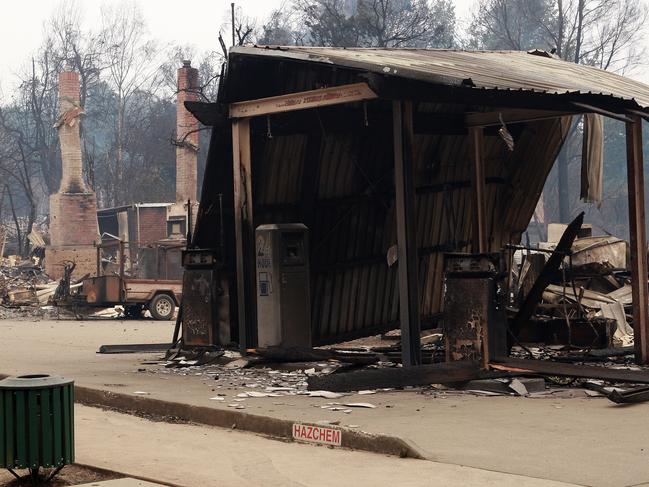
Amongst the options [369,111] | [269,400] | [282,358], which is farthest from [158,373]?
[369,111]

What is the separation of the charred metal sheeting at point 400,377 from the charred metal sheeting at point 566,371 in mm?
251

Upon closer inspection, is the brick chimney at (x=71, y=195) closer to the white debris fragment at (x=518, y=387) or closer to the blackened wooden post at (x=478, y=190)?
the blackened wooden post at (x=478, y=190)

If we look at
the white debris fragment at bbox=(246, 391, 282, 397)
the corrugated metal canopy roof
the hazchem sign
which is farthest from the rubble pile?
the hazchem sign

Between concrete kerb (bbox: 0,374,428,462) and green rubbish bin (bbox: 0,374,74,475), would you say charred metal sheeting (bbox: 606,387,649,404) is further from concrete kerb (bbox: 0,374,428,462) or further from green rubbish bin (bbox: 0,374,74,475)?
green rubbish bin (bbox: 0,374,74,475)

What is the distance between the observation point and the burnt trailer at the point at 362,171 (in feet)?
46.8

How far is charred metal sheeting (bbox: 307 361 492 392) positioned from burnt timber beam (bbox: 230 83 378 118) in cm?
332

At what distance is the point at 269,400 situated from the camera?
37.1 feet

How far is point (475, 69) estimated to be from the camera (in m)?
14.0

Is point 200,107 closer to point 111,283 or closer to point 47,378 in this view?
point 47,378

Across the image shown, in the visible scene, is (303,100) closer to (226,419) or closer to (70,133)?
(226,419)

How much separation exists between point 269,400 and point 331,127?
18.4ft

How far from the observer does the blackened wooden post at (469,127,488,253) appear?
1650 centimetres

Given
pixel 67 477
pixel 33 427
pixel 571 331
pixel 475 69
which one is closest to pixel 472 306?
pixel 475 69

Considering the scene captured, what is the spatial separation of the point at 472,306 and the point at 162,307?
20.8 m
